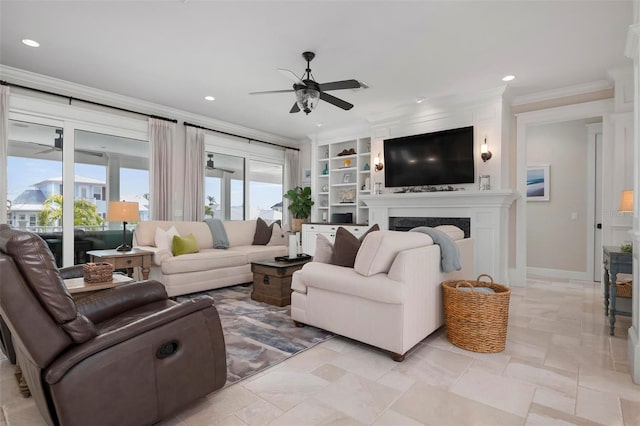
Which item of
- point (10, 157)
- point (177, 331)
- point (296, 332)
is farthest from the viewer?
point (10, 157)

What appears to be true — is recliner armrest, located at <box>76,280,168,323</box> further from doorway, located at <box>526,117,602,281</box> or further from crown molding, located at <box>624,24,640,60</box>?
doorway, located at <box>526,117,602,281</box>

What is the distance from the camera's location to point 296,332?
282 cm

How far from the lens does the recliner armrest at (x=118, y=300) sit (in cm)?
195

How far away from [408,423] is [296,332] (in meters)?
1.36

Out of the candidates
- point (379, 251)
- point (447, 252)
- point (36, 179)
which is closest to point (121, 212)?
point (36, 179)

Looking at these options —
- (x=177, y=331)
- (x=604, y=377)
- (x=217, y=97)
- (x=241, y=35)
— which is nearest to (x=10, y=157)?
(x=217, y=97)

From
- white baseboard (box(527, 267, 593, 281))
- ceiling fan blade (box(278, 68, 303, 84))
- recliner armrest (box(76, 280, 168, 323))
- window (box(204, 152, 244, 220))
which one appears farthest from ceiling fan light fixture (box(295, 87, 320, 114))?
white baseboard (box(527, 267, 593, 281))

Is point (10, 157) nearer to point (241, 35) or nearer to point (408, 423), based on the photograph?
point (241, 35)

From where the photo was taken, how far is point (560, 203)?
5.50m

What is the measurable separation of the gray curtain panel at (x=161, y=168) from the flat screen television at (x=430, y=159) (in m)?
3.51

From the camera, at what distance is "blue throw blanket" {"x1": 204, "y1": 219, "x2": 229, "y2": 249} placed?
16.5 ft

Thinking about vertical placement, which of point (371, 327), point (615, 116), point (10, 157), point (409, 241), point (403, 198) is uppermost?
point (615, 116)

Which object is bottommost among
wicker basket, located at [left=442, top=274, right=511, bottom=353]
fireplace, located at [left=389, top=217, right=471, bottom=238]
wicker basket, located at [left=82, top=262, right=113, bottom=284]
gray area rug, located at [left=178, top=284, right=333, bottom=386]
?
gray area rug, located at [left=178, top=284, right=333, bottom=386]

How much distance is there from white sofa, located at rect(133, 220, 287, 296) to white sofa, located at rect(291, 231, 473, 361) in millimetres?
1856
